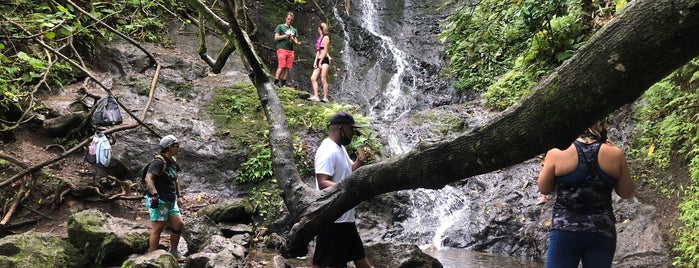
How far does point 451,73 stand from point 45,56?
11190 millimetres

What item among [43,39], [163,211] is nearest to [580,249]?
[163,211]

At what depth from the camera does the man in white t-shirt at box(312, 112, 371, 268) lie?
4.23 metres

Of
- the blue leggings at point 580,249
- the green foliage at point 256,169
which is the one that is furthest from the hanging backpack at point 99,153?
the blue leggings at point 580,249

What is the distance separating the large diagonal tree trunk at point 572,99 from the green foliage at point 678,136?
14.2 ft

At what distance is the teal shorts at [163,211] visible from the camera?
20.4ft

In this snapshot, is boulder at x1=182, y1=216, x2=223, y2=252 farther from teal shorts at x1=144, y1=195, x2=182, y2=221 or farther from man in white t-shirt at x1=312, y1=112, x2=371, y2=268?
man in white t-shirt at x1=312, y1=112, x2=371, y2=268

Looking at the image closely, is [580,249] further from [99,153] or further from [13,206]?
[13,206]

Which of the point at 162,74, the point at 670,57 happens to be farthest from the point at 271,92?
the point at 162,74

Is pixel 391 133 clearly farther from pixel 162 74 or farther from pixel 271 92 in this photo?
pixel 271 92

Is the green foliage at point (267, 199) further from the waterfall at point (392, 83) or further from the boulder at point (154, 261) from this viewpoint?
the waterfall at point (392, 83)

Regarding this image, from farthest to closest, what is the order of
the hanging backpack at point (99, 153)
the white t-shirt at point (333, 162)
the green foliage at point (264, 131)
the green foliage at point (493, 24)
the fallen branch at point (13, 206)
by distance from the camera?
the green foliage at point (264, 131), the hanging backpack at point (99, 153), the fallen branch at point (13, 206), the green foliage at point (493, 24), the white t-shirt at point (333, 162)

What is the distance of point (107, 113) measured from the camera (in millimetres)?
8086

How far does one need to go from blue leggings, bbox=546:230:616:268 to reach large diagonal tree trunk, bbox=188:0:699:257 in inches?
58.5

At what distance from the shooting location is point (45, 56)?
1012 cm
